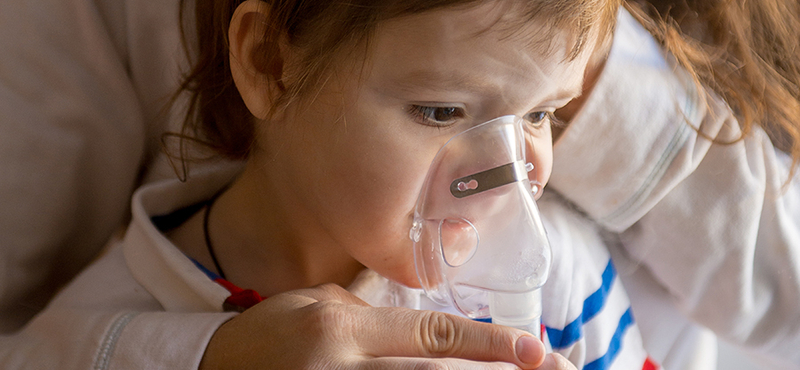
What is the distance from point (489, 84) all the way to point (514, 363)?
11.3 inches

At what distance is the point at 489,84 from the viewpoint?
0.66 meters

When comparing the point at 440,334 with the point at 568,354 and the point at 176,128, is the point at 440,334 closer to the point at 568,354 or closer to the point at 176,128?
the point at 568,354

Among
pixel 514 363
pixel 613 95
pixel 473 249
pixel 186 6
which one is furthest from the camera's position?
pixel 186 6

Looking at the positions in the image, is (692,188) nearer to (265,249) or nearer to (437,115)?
(437,115)

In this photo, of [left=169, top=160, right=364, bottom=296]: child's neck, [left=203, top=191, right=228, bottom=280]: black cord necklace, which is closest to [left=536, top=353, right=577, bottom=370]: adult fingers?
[left=169, top=160, right=364, bottom=296]: child's neck

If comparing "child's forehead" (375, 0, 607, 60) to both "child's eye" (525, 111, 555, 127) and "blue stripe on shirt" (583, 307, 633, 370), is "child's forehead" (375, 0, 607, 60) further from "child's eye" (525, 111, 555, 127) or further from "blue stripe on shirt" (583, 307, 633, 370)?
"blue stripe on shirt" (583, 307, 633, 370)

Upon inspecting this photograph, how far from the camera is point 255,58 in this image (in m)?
0.77

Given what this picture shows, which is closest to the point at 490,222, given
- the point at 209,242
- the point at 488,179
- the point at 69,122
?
the point at 488,179

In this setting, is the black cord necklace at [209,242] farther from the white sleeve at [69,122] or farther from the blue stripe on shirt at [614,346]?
the blue stripe on shirt at [614,346]

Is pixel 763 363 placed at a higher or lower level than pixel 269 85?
lower

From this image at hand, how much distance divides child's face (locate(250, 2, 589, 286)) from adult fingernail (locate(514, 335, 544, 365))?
216 mm

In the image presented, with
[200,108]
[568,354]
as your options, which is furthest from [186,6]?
[568,354]

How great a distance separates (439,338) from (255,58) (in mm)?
406

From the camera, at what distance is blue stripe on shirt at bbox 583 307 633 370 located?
937mm
